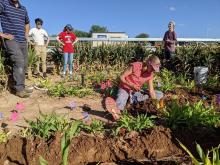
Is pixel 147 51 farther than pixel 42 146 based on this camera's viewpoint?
Yes

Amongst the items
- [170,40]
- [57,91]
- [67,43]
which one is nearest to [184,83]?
[170,40]

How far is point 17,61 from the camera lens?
772cm

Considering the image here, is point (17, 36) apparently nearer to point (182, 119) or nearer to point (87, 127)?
point (87, 127)

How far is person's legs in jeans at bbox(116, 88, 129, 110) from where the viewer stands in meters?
6.48

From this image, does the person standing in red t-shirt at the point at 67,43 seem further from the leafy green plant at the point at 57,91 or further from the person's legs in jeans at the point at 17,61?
the person's legs in jeans at the point at 17,61

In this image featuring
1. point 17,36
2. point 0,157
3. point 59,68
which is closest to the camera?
point 0,157

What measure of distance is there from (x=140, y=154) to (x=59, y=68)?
24.6 feet

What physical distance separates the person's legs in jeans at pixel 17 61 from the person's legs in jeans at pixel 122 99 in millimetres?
2119

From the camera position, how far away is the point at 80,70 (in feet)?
38.3

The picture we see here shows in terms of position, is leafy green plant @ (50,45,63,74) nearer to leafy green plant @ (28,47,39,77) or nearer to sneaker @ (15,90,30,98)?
leafy green plant @ (28,47,39,77)

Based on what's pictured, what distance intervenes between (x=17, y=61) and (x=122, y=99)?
2.36m

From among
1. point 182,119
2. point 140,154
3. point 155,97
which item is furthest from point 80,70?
point 140,154

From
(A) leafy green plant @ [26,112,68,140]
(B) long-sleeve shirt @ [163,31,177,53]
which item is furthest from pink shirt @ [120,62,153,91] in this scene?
(B) long-sleeve shirt @ [163,31,177,53]

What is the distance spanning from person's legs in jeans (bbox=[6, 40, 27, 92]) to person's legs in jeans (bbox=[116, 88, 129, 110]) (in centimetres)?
212
